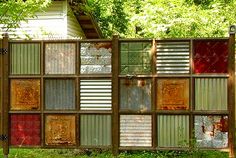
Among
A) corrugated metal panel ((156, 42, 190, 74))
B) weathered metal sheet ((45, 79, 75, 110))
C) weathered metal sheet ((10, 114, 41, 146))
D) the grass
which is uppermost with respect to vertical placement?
corrugated metal panel ((156, 42, 190, 74))

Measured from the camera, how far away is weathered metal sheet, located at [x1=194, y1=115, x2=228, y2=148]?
776 centimetres

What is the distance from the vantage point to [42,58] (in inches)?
322

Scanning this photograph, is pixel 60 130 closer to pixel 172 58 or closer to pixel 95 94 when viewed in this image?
pixel 95 94

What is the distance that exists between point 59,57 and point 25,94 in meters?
0.92

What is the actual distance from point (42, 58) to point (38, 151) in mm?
2870

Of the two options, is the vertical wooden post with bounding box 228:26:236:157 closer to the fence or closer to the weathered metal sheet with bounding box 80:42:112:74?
the fence

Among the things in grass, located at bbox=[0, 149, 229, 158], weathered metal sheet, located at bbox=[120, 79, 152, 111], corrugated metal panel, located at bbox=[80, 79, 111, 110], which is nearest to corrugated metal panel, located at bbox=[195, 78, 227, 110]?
weathered metal sheet, located at bbox=[120, 79, 152, 111]

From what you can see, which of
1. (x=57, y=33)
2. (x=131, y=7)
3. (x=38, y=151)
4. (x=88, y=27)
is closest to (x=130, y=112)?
(x=38, y=151)

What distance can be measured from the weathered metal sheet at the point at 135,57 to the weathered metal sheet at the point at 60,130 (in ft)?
4.38

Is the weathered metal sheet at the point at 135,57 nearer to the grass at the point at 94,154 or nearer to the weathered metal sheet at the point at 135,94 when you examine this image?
the weathered metal sheet at the point at 135,94

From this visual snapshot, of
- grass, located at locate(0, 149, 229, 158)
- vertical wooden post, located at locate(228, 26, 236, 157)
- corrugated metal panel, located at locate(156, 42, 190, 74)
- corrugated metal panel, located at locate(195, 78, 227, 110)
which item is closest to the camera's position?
vertical wooden post, located at locate(228, 26, 236, 157)

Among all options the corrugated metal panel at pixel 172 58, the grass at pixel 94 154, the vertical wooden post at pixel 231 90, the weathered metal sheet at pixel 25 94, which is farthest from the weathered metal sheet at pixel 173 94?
the weathered metal sheet at pixel 25 94

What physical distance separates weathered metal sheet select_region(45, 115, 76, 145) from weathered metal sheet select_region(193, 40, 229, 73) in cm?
245

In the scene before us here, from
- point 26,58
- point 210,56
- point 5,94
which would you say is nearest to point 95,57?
point 26,58
